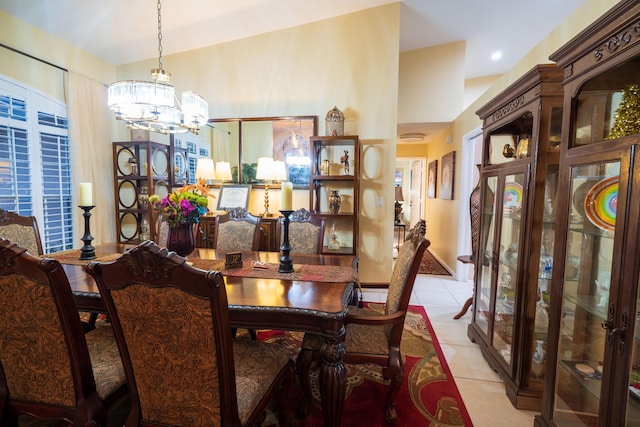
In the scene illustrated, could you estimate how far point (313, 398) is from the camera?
6.07 feet

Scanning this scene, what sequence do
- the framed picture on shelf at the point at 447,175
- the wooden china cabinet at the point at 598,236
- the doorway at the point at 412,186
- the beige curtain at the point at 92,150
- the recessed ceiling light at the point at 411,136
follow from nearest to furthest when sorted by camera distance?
1. the wooden china cabinet at the point at 598,236
2. the beige curtain at the point at 92,150
3. the framed picture on shelf at the point at 447,175
4. the recessed ceiling light at the point at 411,136
5. the doorway at the point at 412,186

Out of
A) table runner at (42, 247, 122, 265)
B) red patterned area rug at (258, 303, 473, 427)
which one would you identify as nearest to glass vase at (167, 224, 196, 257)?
table runner at (42, 247, 122, 265)

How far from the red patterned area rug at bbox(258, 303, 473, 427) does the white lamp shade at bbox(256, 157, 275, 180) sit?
1893 millimetres

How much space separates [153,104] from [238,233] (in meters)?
1.26

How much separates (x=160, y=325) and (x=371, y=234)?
306cm

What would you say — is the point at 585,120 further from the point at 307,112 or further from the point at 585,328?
the point at 307,112

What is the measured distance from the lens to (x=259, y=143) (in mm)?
3930

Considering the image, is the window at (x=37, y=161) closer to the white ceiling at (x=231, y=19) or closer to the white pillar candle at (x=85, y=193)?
the white ceiling at (x=231, y=19)

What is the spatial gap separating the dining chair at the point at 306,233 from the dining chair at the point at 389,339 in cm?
104

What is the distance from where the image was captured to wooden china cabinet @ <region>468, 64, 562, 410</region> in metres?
1.67

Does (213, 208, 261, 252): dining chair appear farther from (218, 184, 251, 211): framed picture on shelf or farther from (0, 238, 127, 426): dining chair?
(0, 238, 127, 426): dining chair

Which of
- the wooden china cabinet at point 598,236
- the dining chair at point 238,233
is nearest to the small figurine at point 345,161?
the dining chair at point 238,233

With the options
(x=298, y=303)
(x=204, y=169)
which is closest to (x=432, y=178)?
(x=204, y=169)

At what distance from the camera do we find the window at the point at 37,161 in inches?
118
